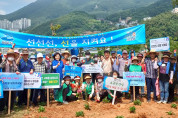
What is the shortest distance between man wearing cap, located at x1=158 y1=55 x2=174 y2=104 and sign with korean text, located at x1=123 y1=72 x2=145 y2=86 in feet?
2.52

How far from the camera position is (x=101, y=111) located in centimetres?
656

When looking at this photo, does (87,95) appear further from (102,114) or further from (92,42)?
(92,42)

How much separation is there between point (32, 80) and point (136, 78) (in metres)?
4.33

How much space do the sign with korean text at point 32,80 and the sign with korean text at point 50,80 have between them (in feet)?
0.70

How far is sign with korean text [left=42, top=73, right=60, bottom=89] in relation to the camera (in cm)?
711

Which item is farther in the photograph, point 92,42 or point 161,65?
point 92,42

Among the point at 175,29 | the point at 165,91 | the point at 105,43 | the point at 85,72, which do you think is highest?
the point at 175,29

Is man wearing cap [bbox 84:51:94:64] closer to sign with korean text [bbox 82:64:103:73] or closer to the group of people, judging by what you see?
sign with korean text [bbox 82:64:103:73]

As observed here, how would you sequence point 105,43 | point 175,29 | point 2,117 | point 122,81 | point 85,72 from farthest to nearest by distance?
1. point 175,29
2. point 105,43
3. point 85,72
4. point 122,81
5. point 2,117

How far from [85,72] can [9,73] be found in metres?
3.61

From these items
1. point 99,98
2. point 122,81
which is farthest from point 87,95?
point 122,81

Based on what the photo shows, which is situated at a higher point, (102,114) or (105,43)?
(105,43)

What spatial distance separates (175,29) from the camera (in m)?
104

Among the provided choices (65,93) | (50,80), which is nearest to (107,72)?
(65,93)
